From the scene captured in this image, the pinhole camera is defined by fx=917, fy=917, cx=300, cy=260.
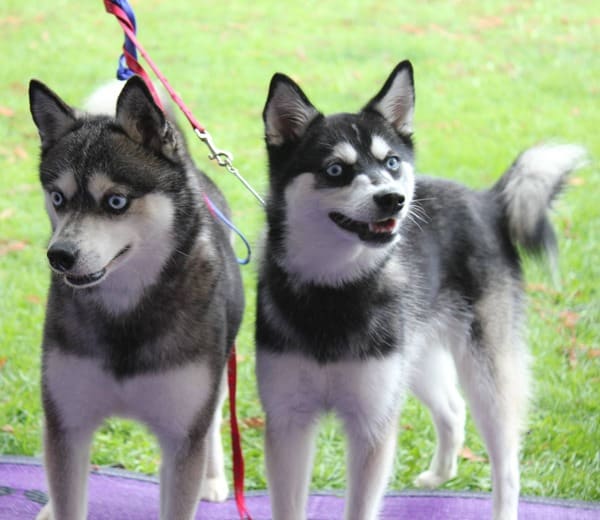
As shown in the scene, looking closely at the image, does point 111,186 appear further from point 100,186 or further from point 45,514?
point 45,514

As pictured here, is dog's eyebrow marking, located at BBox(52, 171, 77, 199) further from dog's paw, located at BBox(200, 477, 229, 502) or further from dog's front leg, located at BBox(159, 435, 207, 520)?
dog's paw, located at BBox(200, 477, 229, 502)

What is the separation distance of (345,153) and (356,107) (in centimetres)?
653

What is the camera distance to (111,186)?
2.84 meters

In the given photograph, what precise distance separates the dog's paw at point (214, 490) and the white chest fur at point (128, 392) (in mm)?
1048

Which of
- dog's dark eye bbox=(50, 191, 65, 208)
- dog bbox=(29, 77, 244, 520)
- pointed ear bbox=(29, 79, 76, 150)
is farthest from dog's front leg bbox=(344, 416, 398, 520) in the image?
pointed ear bbox=(29, 79, 76, 150)

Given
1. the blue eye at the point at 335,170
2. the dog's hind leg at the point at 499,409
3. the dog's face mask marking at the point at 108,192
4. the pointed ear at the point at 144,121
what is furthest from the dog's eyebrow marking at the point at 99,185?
the dog's hind leg at the point at 499,409

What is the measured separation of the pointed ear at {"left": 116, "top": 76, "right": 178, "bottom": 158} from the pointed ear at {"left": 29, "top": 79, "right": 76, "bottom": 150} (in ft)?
0.64

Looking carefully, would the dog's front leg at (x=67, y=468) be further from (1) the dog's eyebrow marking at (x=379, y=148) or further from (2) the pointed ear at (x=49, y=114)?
(1) the dog's eyebrow marking at (x=379, y=148)

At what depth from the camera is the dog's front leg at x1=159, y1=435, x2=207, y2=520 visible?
10.2 feet

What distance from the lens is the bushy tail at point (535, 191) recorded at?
3.92 m

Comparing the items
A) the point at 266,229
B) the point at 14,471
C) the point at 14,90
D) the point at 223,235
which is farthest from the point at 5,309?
the point at 14,90

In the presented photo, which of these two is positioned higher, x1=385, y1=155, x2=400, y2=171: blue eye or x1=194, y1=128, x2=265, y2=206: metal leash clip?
x1=385, y1=155, x2=400, y2=171: blue eye

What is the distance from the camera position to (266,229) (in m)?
3.31

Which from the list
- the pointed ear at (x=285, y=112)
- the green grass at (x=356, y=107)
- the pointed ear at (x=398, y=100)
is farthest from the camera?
→ the green grass at (x=356, y=107)
